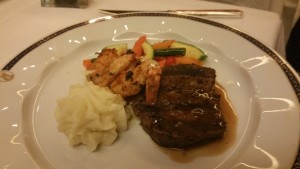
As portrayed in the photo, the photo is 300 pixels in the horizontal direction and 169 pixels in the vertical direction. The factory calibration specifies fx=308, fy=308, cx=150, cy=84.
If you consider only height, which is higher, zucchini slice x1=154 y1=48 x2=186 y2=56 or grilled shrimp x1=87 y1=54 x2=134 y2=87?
zucchini slice x1=154 y1=48 x2=186 y2=56

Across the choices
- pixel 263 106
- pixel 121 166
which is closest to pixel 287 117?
pixel 263 106

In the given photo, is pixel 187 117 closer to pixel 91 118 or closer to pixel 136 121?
pixel 136 121

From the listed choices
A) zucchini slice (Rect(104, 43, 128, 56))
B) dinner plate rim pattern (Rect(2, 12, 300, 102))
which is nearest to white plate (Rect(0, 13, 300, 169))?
dinner plate rim pattern (Rect(2, 12, 300, 102))

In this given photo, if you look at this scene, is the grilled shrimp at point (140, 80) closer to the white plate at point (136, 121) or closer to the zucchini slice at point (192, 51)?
the white plate at point (136, 121)

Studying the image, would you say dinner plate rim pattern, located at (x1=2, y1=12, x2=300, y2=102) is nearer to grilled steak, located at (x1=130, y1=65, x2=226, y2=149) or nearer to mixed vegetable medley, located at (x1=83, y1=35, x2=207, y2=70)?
mixed vegetable medley, located at (x1=83, y1=35, x2=207, y2=70)

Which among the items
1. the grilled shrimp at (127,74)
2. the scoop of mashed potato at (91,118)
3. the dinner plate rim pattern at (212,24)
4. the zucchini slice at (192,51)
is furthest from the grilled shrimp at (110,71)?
the dinner plate rim pattern at (212,24)
